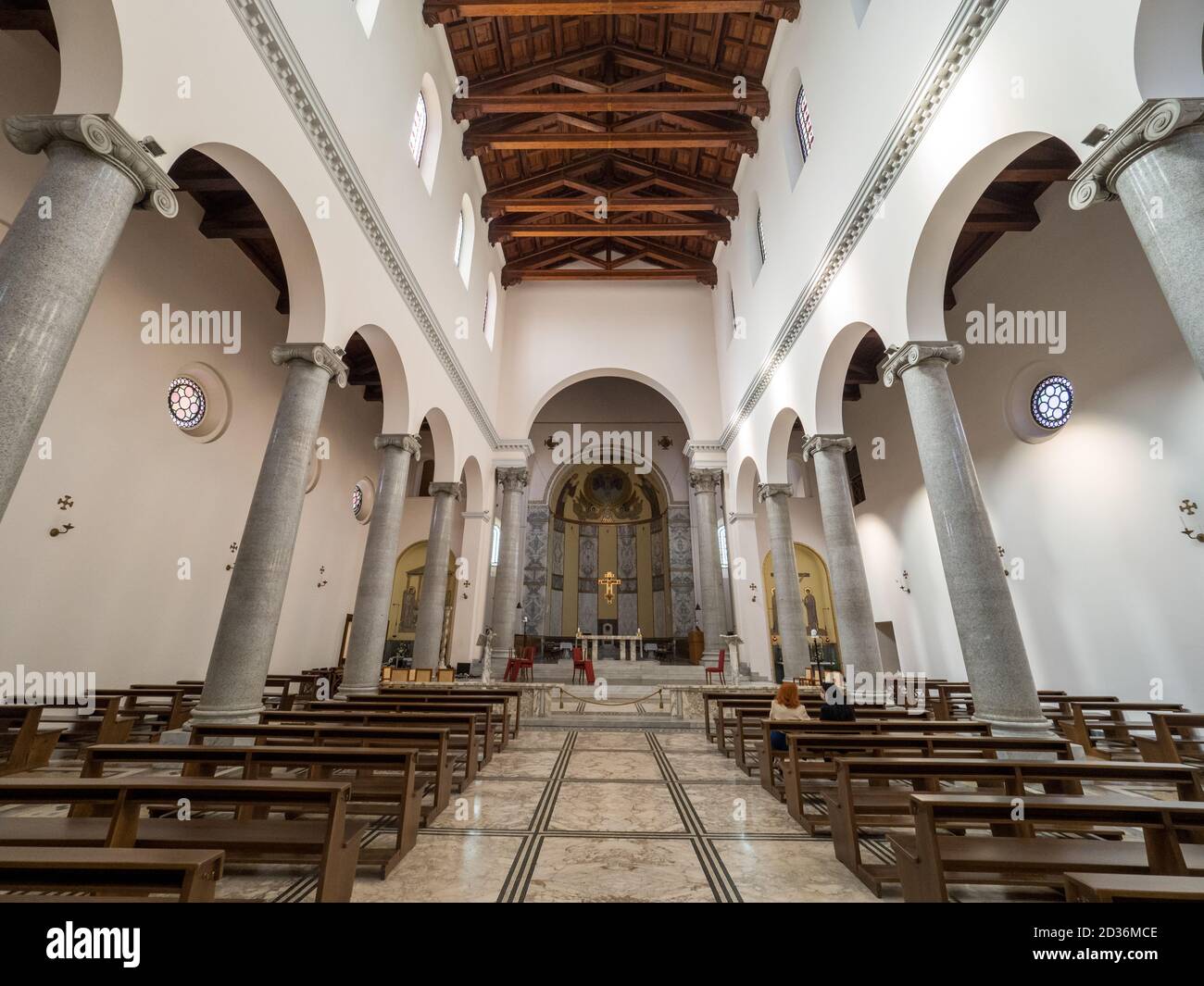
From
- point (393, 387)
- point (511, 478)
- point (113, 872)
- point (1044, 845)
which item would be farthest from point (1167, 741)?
point (511, 478)

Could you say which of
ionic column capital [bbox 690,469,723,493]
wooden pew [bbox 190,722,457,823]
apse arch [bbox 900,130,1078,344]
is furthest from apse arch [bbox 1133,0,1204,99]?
ionic column capital [bbox 690,469,723,493]

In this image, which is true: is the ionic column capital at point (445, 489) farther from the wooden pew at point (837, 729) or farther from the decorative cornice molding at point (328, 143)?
the wooden pew at point (837, 729)

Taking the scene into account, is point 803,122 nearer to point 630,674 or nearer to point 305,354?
point 305,354

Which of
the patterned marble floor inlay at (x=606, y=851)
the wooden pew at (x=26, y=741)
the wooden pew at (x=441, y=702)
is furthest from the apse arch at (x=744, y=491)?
the wooden pew at (x=26, y=741)

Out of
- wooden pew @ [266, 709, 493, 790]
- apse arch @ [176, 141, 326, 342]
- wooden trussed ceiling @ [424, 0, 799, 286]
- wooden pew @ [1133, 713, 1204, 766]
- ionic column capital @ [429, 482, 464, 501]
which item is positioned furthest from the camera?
ionic column capital @ [429, 482, 464, 501]

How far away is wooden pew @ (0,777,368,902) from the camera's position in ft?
7.23

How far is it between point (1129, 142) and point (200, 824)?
22.8 feet

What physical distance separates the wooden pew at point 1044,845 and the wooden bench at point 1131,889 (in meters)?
0.52

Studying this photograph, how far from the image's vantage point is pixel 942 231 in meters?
6.12

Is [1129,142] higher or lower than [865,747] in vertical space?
higher

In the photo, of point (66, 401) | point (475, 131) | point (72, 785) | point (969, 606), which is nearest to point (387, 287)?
point (66, 401)

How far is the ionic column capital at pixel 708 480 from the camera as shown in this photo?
50.9ft

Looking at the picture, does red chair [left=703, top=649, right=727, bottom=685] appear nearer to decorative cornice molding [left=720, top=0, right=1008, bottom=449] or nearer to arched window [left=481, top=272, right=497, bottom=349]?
decorative cornice molding [left=720, top=0, right=1008, bottom=449]

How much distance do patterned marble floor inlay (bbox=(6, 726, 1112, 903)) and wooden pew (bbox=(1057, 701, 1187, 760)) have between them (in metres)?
0.84
